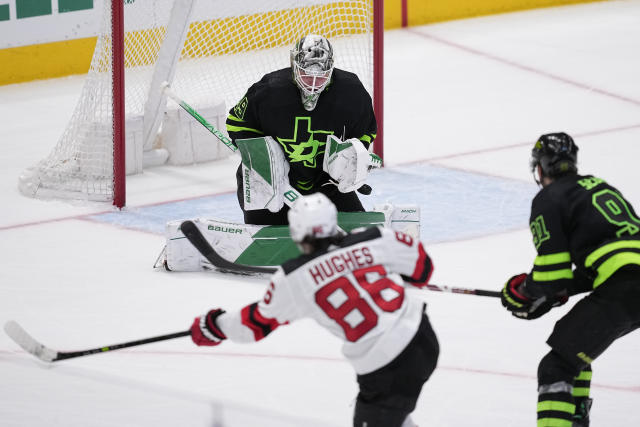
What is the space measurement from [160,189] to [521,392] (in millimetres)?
2826

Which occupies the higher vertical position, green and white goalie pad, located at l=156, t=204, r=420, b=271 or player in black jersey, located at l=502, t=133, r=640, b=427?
player in black jersey, located at l=502, t=133, r=640, b=427

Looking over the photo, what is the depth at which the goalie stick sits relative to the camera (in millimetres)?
5281

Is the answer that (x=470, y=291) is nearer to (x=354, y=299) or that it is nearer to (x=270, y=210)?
(x=354, y=299)

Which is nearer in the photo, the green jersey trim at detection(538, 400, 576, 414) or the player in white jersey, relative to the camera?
the player in white jersey

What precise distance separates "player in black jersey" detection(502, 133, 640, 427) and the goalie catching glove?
150 cm

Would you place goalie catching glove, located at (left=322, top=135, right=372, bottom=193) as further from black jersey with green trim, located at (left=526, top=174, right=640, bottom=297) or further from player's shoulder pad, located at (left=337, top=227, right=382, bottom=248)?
player's shoulder pad, located at (left=337, top=227, right=382, bottom=248)

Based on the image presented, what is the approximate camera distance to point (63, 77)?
859 cm

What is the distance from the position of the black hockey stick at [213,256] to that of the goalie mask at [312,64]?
2.38ft

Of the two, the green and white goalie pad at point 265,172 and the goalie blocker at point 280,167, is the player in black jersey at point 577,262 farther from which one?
the green and white goalie pad at point 265,172

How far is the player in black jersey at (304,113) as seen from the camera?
17.1 feet

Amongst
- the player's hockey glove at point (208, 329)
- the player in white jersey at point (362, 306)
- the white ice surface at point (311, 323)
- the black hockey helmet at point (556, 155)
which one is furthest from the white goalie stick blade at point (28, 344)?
the black hockey helmet at point (556, 155)

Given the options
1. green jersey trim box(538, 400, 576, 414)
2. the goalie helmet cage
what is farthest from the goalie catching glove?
green jersey trim box(538, 400, 576, 414)

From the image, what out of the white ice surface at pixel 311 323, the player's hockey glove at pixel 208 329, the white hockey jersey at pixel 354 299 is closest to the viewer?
the white hockey jersey at pixel 354 299

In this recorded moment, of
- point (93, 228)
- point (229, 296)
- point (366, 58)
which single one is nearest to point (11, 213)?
→ point (93, 228)
